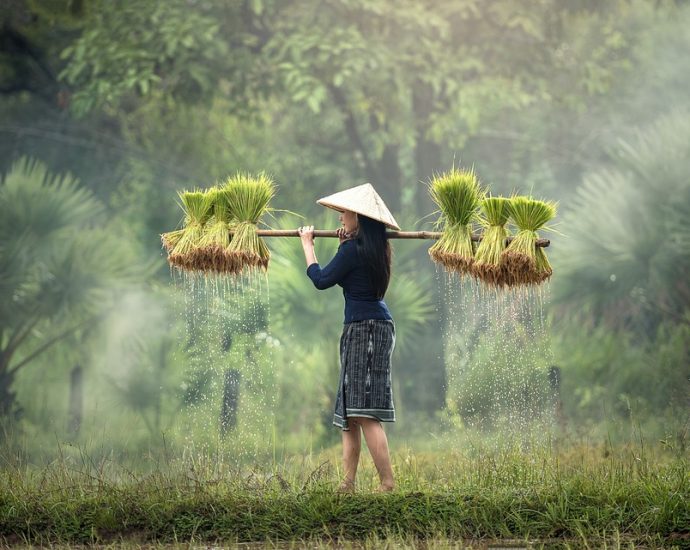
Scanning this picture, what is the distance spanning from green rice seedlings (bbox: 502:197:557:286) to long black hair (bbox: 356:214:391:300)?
0.73 m

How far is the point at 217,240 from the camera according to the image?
6.60 m

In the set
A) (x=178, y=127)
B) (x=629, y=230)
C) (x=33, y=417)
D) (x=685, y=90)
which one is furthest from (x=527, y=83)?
(x=33, y=417)

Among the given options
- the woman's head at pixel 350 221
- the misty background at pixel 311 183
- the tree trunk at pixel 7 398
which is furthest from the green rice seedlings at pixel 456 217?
the tree trunk at pixel 7 398

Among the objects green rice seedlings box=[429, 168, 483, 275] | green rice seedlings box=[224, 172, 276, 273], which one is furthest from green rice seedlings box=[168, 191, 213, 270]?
green rice seedlings box=[429, 168, 483, 275]

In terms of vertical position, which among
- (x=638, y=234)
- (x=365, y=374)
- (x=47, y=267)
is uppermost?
(x=638, y=234)

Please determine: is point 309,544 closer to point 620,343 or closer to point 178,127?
point 620,343

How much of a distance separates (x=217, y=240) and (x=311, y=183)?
31.4 ft

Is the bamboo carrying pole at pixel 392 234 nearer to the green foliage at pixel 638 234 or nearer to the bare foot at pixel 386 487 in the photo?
the bare foot at pixel 386 487

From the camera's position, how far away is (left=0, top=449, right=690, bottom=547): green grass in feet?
18.6

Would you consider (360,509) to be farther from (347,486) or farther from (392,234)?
(392,234)

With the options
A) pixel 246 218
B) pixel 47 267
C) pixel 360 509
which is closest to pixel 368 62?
pixel 47 267

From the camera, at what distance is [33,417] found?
14047mm

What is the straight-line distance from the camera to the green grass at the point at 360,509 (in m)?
5.68

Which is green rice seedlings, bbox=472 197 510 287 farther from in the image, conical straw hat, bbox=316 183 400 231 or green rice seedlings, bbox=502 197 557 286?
conical straw hat, bbox=316 183 400 231
